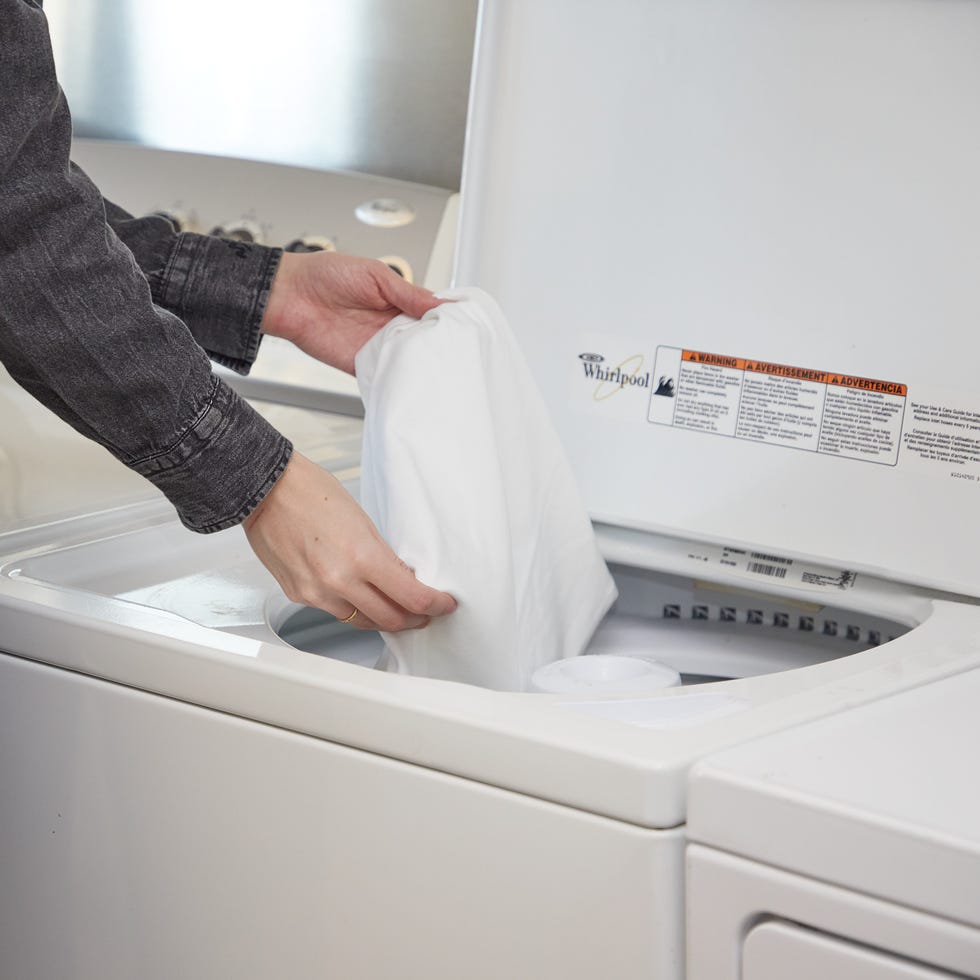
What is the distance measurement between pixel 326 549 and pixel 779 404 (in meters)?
0.37

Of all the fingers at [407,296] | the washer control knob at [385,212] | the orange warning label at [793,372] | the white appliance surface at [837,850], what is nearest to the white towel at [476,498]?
A: the fingers at [407,296]

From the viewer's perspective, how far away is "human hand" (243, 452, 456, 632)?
0.68 m

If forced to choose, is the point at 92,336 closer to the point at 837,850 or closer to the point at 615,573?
the point at 837,850

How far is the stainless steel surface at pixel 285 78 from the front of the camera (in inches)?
49.7

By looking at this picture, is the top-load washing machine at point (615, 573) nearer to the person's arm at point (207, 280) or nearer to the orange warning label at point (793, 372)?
the orange warning label at point (793, 372)

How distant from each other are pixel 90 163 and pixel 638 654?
889 millimetres

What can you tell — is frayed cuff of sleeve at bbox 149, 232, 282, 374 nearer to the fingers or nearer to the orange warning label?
the fingers

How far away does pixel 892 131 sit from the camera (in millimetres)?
821

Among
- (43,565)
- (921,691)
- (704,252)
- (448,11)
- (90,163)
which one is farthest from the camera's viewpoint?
(90,163)

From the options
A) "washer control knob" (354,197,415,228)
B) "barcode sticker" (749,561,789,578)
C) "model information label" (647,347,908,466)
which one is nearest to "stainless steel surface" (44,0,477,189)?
"washer control knob" (354,197,415,228)

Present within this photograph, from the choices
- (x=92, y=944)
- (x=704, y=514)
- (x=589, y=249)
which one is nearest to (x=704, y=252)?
(x=589, y=249)

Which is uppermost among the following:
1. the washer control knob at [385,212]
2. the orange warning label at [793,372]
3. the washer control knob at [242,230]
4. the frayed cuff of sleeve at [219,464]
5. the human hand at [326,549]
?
the washer control knob at [385,212]

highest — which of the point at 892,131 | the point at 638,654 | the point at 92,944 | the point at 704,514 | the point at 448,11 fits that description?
the point at 448,11

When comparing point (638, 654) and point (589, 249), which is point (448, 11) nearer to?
point (589, 249)
